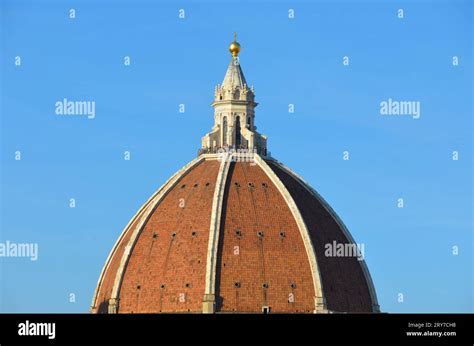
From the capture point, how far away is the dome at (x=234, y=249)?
131 meters

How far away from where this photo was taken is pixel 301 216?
13375cm

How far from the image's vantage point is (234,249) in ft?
431

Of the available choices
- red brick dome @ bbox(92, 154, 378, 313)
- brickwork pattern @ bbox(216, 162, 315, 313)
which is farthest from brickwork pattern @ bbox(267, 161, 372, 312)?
brickwork pattern @ bbox(216, 162, 315, 313)

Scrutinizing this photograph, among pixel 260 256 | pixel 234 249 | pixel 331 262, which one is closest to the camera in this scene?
pixel 234 249

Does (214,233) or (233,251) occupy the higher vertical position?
(214,233)

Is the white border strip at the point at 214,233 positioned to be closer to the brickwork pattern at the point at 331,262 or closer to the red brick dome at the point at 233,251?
the red brick dome at the point at 233,251

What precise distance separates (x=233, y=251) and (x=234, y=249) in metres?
0.20

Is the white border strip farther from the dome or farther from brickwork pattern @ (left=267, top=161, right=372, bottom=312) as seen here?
brickwork pattern @ (left=267, top=161, right=372, bottom=312)

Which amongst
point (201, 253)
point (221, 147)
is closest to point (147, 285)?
point (201, 253)

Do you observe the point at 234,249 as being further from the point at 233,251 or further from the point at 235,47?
the point at 235,47

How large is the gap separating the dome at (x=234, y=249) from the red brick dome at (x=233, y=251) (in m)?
0.07

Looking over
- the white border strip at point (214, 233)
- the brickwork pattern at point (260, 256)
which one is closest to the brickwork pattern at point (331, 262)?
the brickwork pattern at point (260, 256)

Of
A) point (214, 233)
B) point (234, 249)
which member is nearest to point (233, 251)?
point (234, 249)
